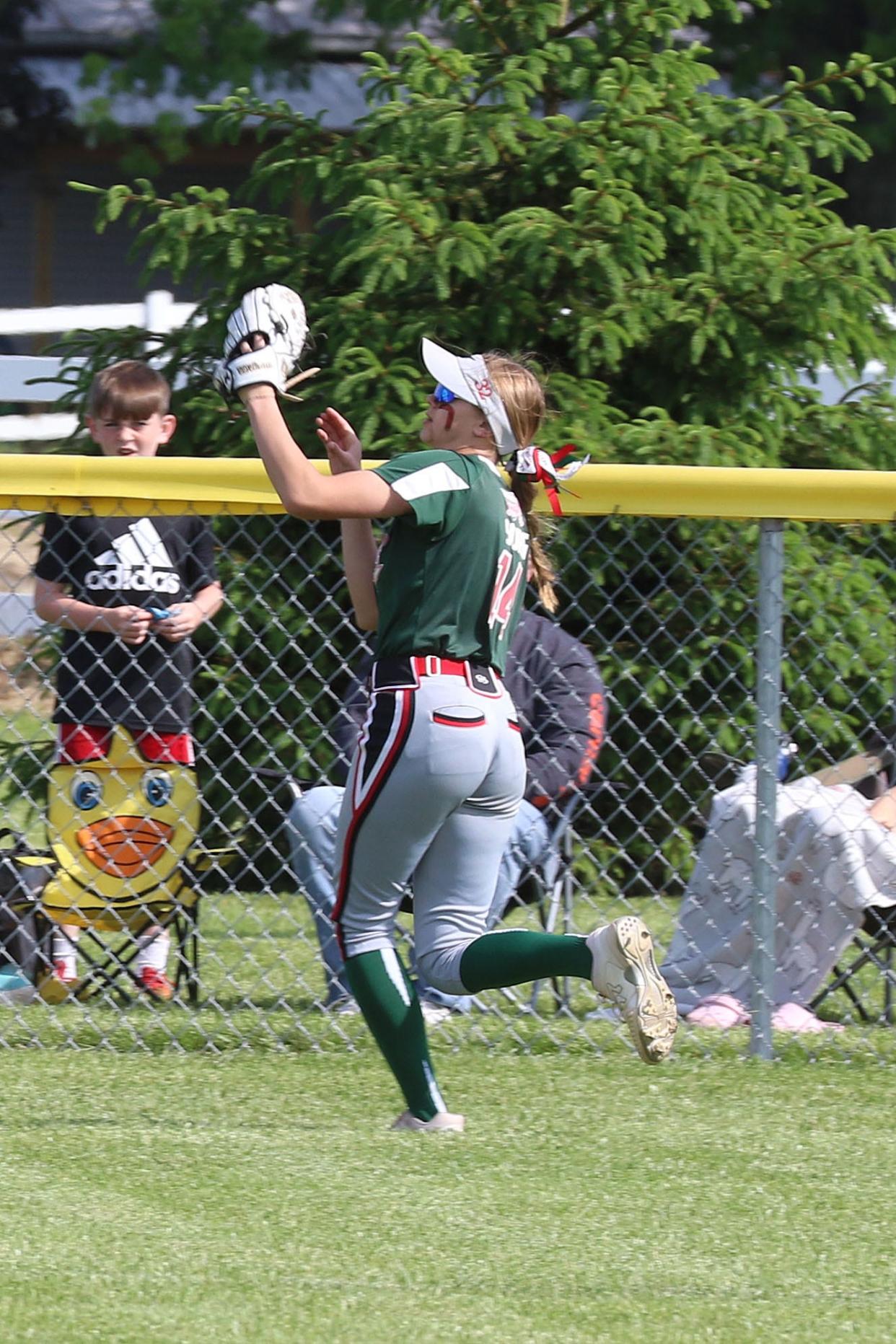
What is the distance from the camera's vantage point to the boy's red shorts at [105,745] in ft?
16.9

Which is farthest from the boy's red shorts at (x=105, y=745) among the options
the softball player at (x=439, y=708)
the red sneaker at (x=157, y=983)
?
the softball player at (x=439, y=708)

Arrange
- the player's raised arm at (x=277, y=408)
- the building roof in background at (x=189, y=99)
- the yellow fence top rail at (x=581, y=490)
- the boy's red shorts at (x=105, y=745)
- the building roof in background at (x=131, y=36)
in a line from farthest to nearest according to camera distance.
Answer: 1. the building roof in background at (x=131, y=36)
2. the building roof in background at (x=189, y=99)
3. the boy's red shorts at (x=105, y=745)
4. the yellow fence top rail at (x=581, y=490)
5. the player's raised arm at (x=277, y=408)

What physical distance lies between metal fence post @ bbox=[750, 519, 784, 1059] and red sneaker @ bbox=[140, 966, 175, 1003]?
1595 mm

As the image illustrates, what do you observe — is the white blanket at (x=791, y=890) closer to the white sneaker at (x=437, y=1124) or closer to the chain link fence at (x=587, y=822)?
the chain link fence at (x=587, y=822)

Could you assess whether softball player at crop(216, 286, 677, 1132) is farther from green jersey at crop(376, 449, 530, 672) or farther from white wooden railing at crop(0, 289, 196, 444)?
white wooden railing at crop(0, 289, 196, 444)

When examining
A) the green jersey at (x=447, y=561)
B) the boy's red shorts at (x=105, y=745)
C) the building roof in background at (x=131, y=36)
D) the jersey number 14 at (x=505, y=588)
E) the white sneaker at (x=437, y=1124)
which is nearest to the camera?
the green jersey at (x=447, y=561)

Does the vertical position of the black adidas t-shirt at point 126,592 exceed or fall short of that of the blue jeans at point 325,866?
it exceeds it

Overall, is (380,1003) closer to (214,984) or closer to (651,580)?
(214,984)

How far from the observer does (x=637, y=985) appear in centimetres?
369

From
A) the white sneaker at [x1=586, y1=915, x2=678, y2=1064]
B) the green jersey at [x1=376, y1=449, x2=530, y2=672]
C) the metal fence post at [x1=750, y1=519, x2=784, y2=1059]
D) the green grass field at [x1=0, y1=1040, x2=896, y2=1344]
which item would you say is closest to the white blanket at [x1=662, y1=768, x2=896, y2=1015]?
the metal fence post at [x1=750, y1=519, x2=784, y2=1059]

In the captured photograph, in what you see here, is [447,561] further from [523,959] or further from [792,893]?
[792,893]

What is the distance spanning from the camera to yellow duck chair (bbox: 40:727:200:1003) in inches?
200

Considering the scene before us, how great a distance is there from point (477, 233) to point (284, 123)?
951 millimetres

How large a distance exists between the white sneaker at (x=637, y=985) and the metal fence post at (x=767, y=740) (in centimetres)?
102
